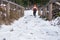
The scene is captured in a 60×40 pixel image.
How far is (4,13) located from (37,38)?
16.9 feet

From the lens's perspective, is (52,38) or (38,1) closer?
(52,38)

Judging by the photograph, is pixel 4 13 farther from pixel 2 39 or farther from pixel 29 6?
pixel 29 6

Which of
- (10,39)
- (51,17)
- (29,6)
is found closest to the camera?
(10,39)

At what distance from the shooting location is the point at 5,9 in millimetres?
11242

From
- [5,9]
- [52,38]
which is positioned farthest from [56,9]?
[52,38]

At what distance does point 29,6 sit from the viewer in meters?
57.9

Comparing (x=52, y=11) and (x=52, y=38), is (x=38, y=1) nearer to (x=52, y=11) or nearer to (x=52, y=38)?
(x=52, y=11)

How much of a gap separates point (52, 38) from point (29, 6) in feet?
172

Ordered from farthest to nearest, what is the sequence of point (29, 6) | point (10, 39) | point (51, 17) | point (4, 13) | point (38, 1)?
1. point (29, 6)
2. point (38, 1)
3. point (51, 17)
4. point (4, 13)
5. point (10, 39)

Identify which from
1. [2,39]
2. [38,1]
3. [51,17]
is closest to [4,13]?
[51,17]

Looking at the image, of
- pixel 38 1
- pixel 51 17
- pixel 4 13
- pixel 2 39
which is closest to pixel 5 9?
pixel 4 13

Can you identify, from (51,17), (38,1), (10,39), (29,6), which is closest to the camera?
(10,39)

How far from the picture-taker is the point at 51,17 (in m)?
12.5

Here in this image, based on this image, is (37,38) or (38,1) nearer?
(37,38)
